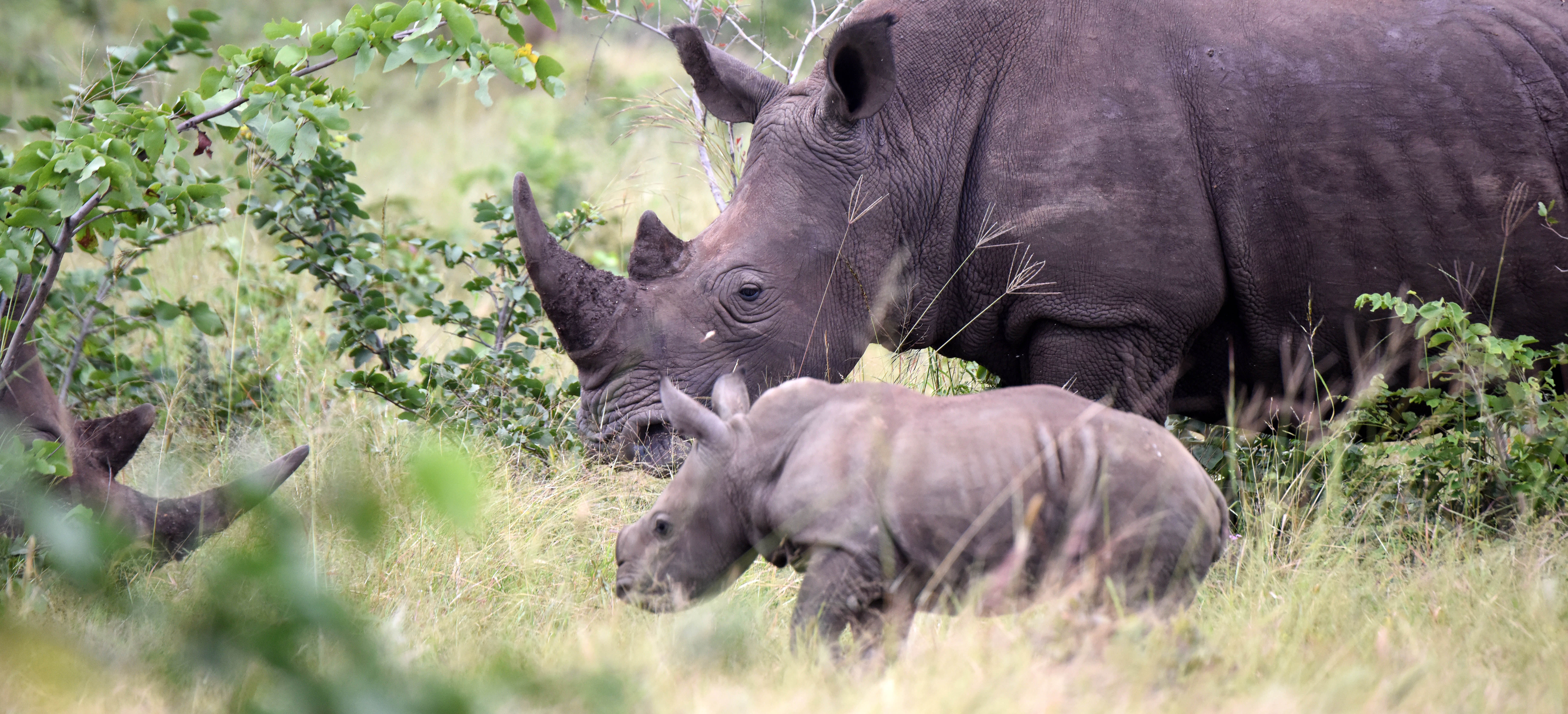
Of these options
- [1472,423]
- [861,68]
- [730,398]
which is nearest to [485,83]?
[861,68]

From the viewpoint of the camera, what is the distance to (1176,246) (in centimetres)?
445

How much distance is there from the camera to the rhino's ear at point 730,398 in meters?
3.53

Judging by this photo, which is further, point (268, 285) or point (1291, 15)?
point (268, 285)

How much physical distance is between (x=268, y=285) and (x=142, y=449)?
213cm

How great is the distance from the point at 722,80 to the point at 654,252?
2.64ft

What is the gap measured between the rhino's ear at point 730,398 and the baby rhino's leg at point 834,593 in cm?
51

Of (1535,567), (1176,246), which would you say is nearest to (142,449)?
(1176,246)

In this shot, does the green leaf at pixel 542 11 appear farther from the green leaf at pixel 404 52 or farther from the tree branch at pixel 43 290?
the tree branch at pixel 43 290

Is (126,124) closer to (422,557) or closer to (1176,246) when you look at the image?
(422,557)

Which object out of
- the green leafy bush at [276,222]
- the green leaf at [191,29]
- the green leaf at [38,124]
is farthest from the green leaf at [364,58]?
the green leaf at [38,124]

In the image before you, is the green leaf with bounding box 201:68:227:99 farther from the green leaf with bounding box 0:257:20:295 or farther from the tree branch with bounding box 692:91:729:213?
the tree branch with bounding box 692:91:729:213

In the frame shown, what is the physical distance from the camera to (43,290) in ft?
14.8

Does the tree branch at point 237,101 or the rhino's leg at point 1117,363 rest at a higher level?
the tree branch at point 237,101

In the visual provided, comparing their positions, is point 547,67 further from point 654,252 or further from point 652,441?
point 652,441
